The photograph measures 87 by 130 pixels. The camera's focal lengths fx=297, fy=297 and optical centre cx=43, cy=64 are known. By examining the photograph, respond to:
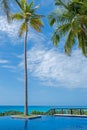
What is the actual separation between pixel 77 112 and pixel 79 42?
605 centimetres

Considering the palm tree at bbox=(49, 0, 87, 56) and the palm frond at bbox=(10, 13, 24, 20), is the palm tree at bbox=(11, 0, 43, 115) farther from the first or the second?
the palm tree at bbox=(49, 0, 87, 56)

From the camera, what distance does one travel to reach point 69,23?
1833cm

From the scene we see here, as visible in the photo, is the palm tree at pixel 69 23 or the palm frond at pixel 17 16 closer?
the palm tree at pixel 69 23

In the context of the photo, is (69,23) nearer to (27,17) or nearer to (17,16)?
(27,17)

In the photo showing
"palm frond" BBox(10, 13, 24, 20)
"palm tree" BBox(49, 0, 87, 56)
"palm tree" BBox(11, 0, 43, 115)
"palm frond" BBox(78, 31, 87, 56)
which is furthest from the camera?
"palm tree" BBox(11, 0, 43, 115)

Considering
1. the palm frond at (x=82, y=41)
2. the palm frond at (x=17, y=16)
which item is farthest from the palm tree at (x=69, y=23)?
the palm frond at (x=17, y=16)

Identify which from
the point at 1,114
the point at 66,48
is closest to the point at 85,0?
the point at 66,48

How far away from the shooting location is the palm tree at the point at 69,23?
55.7 ft

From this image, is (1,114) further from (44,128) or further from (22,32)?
(44,128)

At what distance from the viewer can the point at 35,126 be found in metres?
16.4

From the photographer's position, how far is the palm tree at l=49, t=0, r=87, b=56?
16983 mm

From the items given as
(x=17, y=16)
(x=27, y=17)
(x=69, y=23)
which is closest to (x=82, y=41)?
(x=69, y=23)

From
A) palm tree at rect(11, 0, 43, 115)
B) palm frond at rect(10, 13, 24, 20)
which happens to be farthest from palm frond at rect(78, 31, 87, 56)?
palm frond at rect(10, 13, 24, 20)

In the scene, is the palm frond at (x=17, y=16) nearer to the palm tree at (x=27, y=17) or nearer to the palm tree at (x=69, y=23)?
the palm tree at (x=27, y=17)
